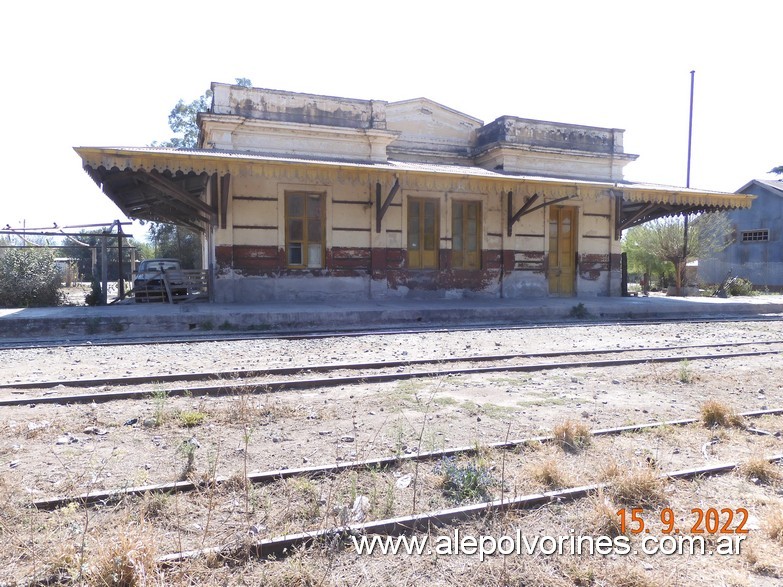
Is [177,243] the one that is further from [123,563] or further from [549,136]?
[123,563]

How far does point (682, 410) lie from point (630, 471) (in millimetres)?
2282

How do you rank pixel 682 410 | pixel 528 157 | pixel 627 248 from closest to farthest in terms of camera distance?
pixel 682 410, pixel 528 157, pixel 627 248

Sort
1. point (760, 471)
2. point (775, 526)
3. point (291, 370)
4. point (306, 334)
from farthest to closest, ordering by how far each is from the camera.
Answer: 1. point (306, 334)
2. point (291, 370)
3. point (760, 471)
4. point (775, 526)

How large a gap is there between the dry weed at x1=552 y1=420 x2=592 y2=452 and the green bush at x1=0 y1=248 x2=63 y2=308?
50.1ft

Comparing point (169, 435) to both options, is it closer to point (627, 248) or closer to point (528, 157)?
point (528, 157)

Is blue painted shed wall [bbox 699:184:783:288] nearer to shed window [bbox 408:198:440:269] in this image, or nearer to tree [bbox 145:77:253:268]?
shed window [bbox 408:198:440:269]

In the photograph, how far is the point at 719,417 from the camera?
4.83m

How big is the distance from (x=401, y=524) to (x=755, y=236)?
121ft

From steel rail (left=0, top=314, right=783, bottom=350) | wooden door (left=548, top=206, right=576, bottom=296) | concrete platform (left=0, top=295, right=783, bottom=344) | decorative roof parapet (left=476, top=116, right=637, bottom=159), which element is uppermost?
decorative roof parapet (left=476, top=116, right=637, bottom=159)

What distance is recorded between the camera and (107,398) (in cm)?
561

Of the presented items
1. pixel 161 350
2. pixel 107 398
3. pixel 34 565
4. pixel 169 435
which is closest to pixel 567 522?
pixel 34 565

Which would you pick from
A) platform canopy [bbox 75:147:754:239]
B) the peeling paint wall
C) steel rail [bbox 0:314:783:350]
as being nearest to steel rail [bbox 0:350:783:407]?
steel rail [bbox 0:314:783:350]

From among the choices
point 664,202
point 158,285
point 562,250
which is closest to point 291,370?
point 158,285

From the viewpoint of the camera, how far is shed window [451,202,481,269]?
55.9 ft
